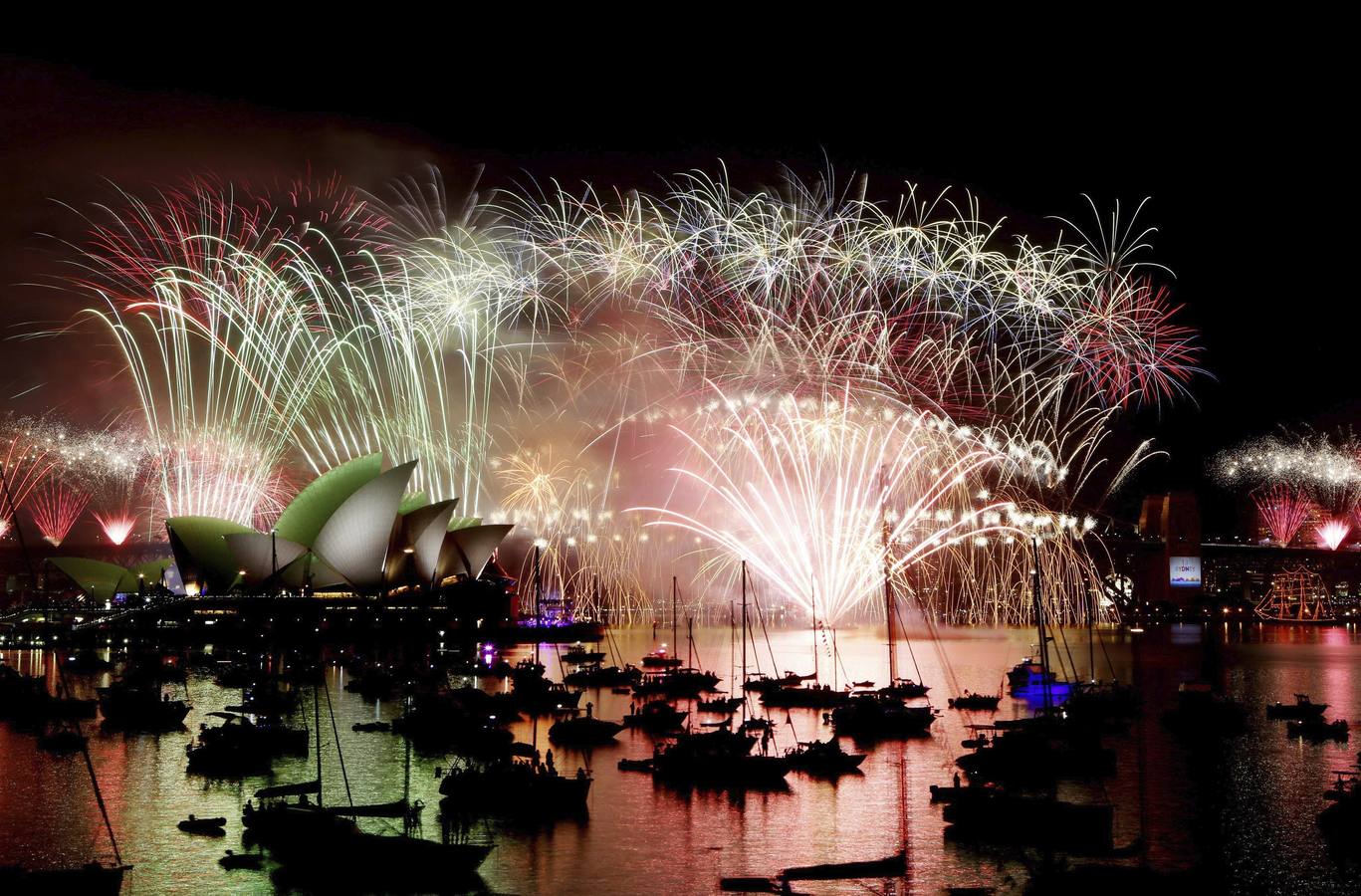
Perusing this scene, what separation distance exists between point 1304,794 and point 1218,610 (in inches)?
4005

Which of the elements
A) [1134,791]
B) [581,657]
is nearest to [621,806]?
[1134,791]

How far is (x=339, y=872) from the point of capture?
74.3 ft

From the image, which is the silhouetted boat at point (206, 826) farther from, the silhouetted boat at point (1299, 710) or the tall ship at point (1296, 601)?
the tall ship at point (1296, 601)

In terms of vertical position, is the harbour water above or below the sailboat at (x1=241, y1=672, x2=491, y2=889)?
below

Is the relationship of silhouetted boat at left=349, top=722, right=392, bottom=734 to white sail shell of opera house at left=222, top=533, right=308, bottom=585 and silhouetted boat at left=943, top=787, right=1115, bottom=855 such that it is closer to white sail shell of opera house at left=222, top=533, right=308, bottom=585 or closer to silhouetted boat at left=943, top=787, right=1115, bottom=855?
silhouetted boat at left=943, top=787, right=1115, bottom=855

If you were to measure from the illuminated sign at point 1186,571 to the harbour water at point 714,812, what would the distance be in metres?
78.9

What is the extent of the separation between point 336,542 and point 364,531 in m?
1.56

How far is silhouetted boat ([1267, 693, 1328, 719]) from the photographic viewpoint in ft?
147

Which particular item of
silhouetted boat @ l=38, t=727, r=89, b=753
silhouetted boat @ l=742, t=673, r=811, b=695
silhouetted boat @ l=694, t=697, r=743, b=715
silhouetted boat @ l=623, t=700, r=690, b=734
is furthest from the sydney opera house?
silhouetted boat @ l=623, t=700, r=690, b=734

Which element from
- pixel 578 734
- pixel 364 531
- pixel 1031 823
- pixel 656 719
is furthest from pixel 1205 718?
pixel 364 531

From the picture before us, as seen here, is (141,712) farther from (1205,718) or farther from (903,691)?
(1205,718)

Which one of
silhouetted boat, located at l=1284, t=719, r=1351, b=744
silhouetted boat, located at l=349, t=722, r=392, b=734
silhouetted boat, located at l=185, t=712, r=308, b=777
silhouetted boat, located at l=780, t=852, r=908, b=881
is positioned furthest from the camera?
silhouetted boat, located at l=1284, t=719, r=1351, b=744

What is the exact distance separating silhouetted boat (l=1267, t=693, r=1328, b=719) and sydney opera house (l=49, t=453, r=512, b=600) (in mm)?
38492

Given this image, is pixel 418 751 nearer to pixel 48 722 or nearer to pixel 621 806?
pixel 621 806
